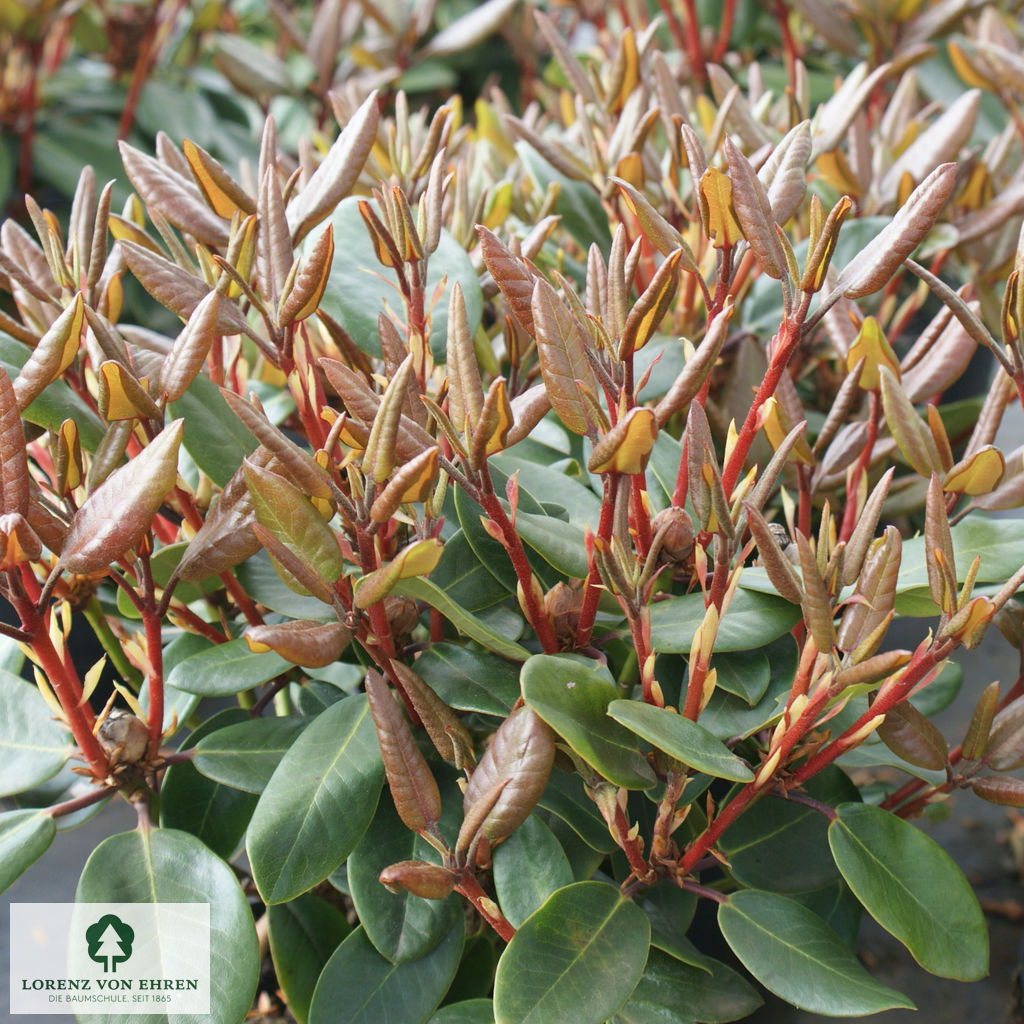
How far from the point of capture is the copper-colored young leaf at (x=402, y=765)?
1.97 feet

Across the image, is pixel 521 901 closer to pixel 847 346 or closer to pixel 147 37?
pixel 847 346

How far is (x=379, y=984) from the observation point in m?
0.68

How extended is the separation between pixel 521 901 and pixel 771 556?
274 millimetres

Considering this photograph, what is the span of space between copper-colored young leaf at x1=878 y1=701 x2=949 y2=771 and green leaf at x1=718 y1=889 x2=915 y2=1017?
13 centimetres

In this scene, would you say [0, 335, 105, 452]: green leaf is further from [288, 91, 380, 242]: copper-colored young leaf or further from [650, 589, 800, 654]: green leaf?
[650, 589, 800, 654]: green leaf

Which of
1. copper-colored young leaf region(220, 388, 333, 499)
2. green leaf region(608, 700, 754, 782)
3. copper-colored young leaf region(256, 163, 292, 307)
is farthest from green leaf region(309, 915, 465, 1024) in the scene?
copper-colored young leaf region(256, 163, 292, 307)

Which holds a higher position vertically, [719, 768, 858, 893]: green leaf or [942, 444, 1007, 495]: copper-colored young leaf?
[942, 444, 1007, 495]: copper-colored young leaf

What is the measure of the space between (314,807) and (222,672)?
0.11 meters

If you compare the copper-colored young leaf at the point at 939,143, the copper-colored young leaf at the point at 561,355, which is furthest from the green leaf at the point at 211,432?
the copper-colored young leaf at the point at 939,143

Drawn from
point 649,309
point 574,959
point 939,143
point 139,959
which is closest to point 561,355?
point 649,309

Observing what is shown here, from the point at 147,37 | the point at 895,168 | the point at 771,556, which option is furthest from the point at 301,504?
the point at 147,37

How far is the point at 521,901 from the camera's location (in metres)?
0.63

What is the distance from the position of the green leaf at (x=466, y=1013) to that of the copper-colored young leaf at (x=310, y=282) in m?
0.48

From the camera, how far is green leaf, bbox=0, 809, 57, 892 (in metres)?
0.65
